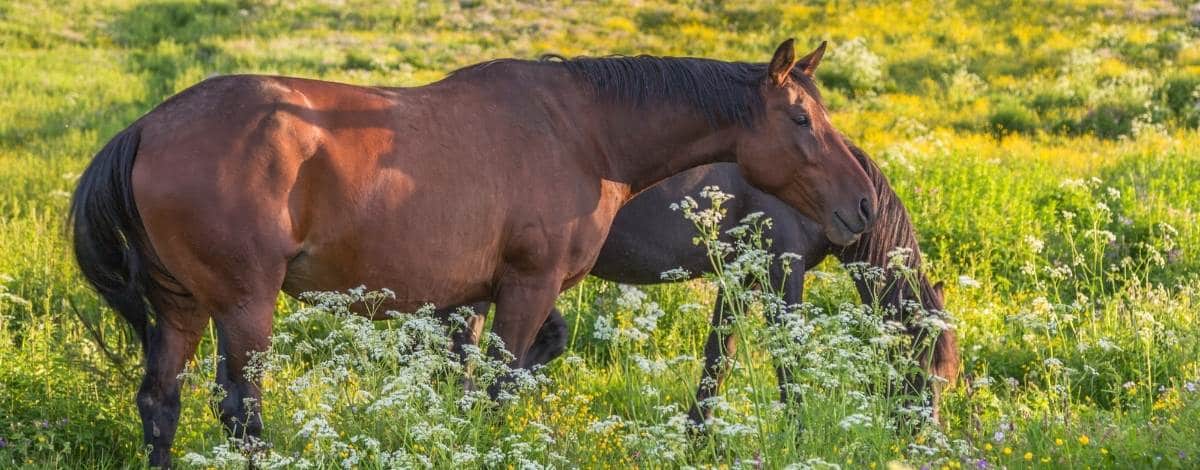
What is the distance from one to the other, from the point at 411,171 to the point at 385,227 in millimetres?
268

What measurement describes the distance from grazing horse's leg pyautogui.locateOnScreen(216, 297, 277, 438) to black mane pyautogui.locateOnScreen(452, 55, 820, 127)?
1729mm

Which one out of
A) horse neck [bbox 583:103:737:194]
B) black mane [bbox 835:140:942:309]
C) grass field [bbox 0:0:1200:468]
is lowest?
grass field [bbox 0:0:1200:468]

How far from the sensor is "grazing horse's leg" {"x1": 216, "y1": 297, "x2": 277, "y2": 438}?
16.0 ft

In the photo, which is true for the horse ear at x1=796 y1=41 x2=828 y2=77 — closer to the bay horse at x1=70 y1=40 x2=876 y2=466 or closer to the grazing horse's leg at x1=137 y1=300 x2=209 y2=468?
the bay horse at x1=70 y1=40 x2=876 y2=466

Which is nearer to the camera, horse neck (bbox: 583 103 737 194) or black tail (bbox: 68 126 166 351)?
black tail (bbox: 68 126 166 351)

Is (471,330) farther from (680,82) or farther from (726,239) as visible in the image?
(680,82)

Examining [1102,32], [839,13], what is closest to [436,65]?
[839,13]

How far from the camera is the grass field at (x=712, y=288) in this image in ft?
15.2

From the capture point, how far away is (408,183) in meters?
5.27

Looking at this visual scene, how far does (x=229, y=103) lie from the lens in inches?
193

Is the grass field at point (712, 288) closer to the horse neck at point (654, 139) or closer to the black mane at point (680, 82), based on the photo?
the horse neck at point (654, 139)

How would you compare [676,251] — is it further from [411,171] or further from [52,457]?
[52,457]

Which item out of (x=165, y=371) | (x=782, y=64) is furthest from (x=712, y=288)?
(x=165, y=371)

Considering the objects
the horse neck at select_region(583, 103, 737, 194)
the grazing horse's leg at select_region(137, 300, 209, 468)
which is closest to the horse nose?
the horse neck at select_region(583, 103, 737, 194)
